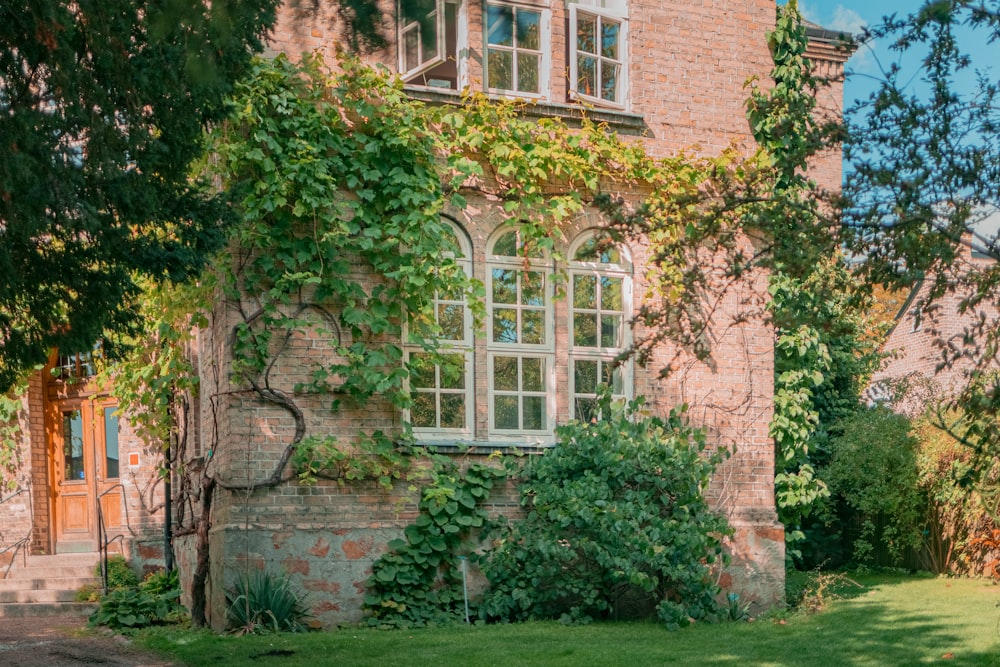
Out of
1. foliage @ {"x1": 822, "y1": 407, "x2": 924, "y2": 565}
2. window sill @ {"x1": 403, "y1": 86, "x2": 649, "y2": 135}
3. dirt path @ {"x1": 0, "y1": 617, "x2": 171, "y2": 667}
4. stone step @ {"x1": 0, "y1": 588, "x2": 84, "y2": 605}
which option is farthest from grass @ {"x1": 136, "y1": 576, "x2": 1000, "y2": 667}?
foliage @ {"x1": 822, "y1": 407, "x2": 924, "y2": 565}

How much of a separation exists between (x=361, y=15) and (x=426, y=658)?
5.22 metres

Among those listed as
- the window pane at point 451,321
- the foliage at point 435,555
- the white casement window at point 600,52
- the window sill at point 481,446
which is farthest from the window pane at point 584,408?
the white casement window at point 600,52

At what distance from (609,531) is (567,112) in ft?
13.7

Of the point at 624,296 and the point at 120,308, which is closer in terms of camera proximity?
the point at 120,308

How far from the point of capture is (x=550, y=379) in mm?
11727

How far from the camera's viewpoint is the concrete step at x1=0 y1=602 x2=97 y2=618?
1290cm

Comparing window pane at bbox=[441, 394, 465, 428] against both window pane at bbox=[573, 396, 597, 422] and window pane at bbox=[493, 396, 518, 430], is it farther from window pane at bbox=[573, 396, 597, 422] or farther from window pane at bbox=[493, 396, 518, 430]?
window pane at bbox=[573, 396, 597, 422]

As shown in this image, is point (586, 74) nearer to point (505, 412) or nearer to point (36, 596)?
point (505, 412)

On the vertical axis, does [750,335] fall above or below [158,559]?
above

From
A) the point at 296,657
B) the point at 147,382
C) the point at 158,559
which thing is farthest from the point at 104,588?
the point at 296,657

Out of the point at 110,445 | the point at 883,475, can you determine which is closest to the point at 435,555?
the point at 110,445

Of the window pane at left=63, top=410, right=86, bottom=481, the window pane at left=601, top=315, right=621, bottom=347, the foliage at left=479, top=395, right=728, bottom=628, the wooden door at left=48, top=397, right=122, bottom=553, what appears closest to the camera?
the foliage at left=479, top=395, right=728, bottom=628

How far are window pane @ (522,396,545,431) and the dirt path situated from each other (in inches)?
161

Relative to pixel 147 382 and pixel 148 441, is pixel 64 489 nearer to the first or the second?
pixel 148 441
